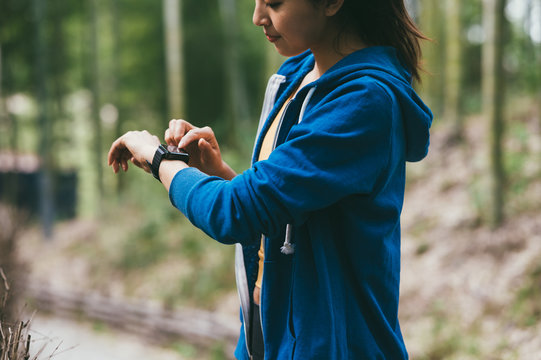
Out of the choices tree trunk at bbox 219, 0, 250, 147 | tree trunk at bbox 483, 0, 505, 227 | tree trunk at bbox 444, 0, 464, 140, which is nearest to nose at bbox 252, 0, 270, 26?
tree trunk at bbox 483, 0, 505, 227

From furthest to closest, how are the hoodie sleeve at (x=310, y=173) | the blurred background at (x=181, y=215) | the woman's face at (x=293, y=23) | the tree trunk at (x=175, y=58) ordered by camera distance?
the tree trunk at (x=175, y=58), the blurred background at (x=181, y=215), the woman's face at (x=293, y=23), the hoodie sleeve at (x=310, y=173)

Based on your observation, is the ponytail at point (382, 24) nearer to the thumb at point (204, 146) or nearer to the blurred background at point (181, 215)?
the blurred background at point (181, 215)

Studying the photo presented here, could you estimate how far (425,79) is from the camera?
1051cm

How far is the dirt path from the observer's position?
698cm

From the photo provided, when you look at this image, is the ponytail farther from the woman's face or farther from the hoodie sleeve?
the hoodie sleeve

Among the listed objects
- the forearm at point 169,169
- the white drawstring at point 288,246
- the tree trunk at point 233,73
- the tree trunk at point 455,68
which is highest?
the tree trunk at point 233,73

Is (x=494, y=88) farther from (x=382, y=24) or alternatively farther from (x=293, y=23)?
(x=293, y=23)

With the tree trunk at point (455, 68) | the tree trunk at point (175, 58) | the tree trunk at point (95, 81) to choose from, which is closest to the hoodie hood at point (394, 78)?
the tree trunk at point (455, 68)

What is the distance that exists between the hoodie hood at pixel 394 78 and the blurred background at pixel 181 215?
26 centimetres

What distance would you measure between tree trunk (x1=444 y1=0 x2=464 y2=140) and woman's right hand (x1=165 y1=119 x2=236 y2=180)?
25.3 feet

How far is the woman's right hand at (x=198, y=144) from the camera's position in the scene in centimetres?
129

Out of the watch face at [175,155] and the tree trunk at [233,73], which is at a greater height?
the tree trunk at [233,73]

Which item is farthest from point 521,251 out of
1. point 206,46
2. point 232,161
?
point 206,46

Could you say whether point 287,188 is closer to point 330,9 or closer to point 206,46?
point 330,9
